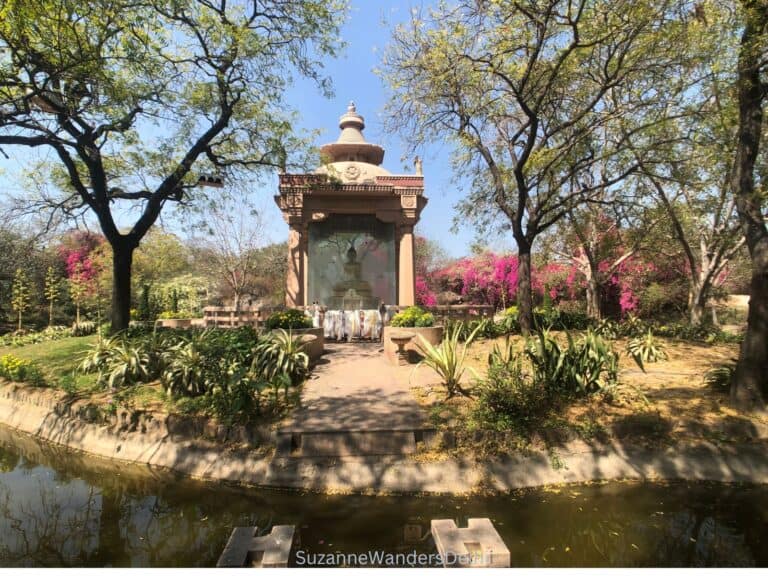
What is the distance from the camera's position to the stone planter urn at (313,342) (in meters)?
8.70

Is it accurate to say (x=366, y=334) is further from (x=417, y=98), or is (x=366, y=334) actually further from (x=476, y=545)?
(x=476, y=545)

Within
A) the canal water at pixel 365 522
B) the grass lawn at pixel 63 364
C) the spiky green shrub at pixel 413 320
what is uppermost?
the spiky green shrub at pixel 413 320

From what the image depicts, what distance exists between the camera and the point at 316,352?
9.31 m

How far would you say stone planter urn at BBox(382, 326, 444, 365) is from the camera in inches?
349

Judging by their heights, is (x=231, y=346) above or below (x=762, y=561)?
above

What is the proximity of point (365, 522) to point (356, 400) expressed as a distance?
8.22ft

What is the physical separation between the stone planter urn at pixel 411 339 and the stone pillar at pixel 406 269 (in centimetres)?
512

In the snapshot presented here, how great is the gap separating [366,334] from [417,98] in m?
6.64

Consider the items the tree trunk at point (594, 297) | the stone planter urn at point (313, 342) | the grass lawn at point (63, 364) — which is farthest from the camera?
the tree trunk at point (594, 297)

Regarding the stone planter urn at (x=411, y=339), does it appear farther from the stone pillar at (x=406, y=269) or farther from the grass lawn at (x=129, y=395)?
the stone pillar at (x=406, y=269)

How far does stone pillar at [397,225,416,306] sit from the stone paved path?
6030 millimetres

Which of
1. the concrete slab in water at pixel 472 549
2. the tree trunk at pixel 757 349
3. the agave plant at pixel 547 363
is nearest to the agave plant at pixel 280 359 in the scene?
the agave plant at pixel 547 363

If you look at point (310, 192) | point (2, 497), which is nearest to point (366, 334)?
point (310, 192)

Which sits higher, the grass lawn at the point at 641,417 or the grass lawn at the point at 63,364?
the grass lawn at the point at 63,364
